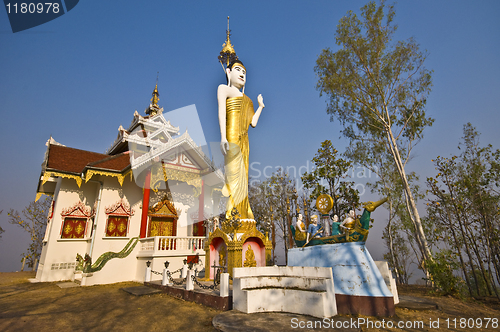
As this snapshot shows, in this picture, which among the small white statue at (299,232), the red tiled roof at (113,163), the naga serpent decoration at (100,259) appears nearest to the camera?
the small white statue at (299,232)

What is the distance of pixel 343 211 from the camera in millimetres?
15961

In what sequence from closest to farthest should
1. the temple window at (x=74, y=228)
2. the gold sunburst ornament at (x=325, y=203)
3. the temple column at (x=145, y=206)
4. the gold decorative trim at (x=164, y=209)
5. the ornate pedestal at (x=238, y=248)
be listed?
1. the gold sunburst ornament at (x=325, y=203)
2. the ornate pedestal at (x=238, y=248)
3. the temple column at (x=145, y=206)
4. the temple window at (x=74, y=228)
5. the gold decorative trim at (x=164, y=209)

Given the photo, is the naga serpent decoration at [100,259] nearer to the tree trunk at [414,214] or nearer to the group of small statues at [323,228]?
the group of small statues at [323,228]

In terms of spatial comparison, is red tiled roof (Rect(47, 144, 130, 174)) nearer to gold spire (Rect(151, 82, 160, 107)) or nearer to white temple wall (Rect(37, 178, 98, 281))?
white temple wall (Rect(37, 178, 98, 281))

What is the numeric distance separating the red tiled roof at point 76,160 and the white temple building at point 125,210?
1.6 inches

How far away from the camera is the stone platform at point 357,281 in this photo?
5637 millimetres

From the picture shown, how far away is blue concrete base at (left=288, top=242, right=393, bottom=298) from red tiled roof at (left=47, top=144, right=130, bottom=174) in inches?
430

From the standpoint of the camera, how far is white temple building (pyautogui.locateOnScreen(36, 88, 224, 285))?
12.2 metres

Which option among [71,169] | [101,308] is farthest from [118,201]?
[101,308]

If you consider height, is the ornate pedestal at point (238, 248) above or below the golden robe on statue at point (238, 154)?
below

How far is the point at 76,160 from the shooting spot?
48.1 ft

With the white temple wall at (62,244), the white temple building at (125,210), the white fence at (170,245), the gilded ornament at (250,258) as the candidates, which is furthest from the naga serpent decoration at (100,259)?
the gilded ornament at (250,258)

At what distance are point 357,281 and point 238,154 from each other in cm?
660

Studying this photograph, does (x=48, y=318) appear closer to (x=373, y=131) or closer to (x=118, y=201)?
(x=118, y=201)
